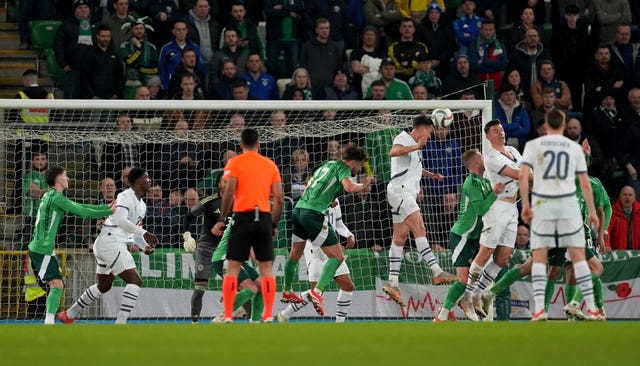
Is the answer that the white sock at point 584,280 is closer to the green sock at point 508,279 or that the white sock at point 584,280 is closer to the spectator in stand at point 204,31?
the green sock at point 508,279

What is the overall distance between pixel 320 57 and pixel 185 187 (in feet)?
13.6

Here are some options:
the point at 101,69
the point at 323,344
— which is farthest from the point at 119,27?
the point at 323,344

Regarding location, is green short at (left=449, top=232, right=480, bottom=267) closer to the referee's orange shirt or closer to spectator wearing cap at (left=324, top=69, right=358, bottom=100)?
the referee's orange shirt

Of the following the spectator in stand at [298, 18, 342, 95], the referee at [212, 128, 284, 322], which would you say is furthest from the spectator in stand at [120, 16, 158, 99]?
the referee at [212, 128, 284, 322]

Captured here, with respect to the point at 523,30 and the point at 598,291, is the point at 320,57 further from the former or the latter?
the point at 598,291

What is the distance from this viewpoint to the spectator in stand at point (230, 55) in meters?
22.3

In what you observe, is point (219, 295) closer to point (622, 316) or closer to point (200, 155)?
point (200, 155)

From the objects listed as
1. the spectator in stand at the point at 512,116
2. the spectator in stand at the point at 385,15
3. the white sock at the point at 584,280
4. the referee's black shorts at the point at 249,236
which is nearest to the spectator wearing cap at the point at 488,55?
the spectator in stand at the point at 512,116

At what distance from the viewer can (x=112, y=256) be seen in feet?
55.5

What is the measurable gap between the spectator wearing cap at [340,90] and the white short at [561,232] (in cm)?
921

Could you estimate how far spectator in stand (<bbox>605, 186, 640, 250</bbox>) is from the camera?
20875mm

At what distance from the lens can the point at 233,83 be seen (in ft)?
71.1

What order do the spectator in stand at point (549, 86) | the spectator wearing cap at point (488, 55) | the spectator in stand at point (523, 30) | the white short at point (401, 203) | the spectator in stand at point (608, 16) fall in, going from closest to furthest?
the white short at point (401, 203) → the spectator in stand at point (549, 86) → the spectator wearing cap at point (488, 55) → the spectator in stand at point (523, 30) → the spectator in stand at point (608, 16)

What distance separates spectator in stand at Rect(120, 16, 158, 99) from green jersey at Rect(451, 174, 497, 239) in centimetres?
738
